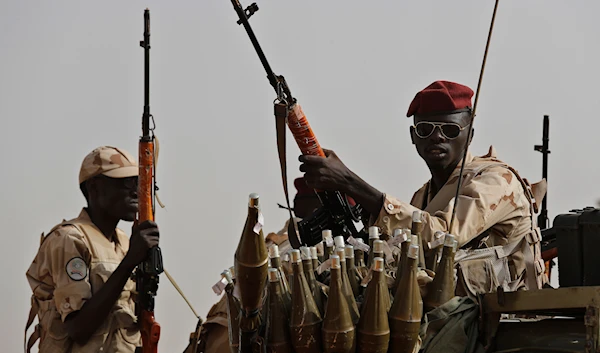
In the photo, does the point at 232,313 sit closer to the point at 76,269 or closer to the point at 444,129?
the point at 444,129

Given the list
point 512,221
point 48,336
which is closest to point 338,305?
point 512,221

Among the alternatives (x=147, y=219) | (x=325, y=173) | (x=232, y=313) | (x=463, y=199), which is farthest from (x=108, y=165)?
(x=232, y=313)

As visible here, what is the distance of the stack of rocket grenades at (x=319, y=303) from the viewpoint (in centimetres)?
384

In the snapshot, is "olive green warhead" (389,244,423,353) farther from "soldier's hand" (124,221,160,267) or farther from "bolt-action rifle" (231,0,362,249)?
"soldier's hand" (124,221,160,267)

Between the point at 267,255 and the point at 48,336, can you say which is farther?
the point at 48,336

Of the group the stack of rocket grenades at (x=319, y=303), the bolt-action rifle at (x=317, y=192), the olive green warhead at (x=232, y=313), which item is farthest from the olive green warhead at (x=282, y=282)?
the bolt-action rifle at (x=317, y=192)

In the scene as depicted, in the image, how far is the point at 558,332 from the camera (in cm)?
394

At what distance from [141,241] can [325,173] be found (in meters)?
2.10

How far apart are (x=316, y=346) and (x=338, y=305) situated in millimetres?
181

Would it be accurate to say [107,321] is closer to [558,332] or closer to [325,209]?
[325,209]

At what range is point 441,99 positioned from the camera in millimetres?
5945

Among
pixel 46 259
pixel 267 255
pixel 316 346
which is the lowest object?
pixel 316 346

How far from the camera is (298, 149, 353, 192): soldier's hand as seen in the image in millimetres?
5277

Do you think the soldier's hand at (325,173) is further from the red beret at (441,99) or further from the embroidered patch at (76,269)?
the embroidered patch at (76,269)
